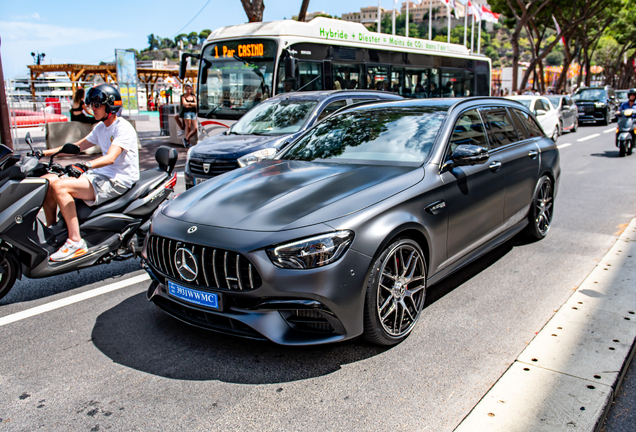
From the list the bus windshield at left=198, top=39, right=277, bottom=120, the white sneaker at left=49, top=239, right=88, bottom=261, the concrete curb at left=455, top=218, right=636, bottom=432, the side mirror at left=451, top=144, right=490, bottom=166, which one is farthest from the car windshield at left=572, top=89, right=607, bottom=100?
the white sneaker at left=49, top=239, right=88, bottom=261

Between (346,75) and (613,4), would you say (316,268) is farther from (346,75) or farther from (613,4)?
(613,4)

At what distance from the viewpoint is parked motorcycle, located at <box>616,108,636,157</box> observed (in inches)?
537

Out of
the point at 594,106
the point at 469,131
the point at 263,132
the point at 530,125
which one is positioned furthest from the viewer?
the point at 594,106

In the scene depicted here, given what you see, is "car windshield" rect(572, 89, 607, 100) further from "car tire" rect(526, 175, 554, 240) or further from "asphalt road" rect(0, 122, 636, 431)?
"asphalt road" rect(0, 122, 636, 431)

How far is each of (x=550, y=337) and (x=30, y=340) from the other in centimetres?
359

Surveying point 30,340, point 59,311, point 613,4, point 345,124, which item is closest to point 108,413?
point 30,340

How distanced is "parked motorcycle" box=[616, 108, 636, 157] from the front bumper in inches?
513

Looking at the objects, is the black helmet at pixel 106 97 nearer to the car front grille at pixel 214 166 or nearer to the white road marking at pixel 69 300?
the white road marking at pixel 69 300

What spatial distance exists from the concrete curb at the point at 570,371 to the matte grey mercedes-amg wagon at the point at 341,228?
82cm

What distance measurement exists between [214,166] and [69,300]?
388cm

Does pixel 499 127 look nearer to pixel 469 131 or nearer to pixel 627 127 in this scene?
pixel 469 131

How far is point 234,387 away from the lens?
123 inches

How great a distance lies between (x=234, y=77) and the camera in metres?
12.6

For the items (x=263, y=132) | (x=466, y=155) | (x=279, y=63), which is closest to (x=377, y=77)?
(x=279, y=63)
